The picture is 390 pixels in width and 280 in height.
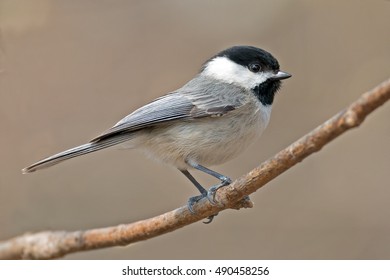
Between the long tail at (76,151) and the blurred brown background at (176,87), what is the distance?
556 mm

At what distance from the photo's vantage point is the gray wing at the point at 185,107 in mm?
2527

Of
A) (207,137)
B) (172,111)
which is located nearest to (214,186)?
(207,137)

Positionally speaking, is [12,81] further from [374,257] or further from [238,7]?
[374,257]

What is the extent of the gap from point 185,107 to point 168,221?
2.20 feet

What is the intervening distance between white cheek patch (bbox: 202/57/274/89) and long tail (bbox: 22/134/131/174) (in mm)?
614

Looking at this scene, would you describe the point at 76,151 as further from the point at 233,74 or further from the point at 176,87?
the point at 176,87

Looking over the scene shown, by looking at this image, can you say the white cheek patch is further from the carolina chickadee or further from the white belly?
the white belly

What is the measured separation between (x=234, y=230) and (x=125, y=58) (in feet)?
4.86

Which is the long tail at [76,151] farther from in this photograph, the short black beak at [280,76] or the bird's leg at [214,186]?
the short black beak at [280,76]

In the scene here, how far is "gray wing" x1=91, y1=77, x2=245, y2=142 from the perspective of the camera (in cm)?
253

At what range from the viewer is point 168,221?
7.24ft

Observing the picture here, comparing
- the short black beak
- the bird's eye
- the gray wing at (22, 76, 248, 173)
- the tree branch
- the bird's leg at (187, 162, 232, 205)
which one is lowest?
the tree branch

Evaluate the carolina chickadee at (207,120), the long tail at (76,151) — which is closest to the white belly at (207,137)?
the carolina chickadee at (207,120)

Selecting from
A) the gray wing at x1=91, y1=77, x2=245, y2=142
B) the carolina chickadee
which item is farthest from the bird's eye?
the gray wing at x1=91, y1=77, x2=245, y2=142
